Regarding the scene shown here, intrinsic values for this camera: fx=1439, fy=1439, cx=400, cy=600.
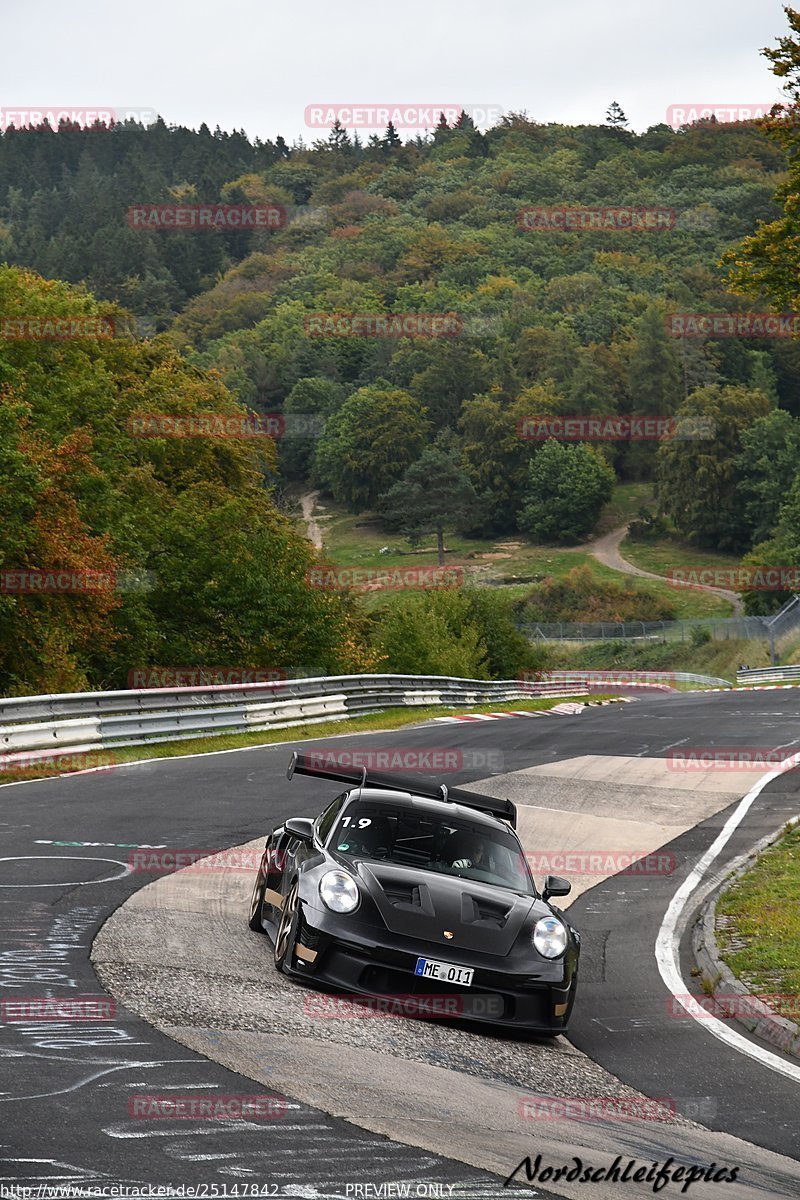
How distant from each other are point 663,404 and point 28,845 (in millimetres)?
175571

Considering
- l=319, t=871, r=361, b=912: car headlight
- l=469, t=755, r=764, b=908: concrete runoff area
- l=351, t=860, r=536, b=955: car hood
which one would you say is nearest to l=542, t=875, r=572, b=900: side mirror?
l=351, t=860, r=536, b=955: car hood

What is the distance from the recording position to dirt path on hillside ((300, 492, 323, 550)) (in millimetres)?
166062

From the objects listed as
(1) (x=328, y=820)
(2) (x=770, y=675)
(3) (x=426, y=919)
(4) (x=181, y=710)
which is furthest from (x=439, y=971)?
(2) (x=770, y=675)

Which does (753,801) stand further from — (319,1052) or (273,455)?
(273,455)

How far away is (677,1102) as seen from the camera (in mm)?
7891

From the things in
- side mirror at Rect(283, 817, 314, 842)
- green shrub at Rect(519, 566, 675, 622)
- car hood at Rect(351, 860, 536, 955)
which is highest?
side mirror at Rect(283, 817, 314, 842)

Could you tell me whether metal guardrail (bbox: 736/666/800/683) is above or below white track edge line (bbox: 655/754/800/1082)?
below

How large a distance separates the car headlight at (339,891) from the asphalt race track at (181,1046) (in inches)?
38.5

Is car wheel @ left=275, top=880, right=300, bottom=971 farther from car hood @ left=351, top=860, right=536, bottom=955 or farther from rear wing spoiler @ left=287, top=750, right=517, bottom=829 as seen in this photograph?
rear wing spoiler @ left=287, top=750, right=517, bottom=829

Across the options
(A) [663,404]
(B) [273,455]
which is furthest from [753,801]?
(A) [663,404]

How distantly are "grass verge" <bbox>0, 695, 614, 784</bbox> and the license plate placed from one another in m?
12.4

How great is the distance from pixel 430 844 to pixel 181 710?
16.8 metres

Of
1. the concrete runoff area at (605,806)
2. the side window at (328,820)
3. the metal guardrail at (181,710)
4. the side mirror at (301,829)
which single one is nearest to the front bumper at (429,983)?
the side mirror at (301,829)

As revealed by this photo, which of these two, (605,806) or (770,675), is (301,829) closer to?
(605,806)
